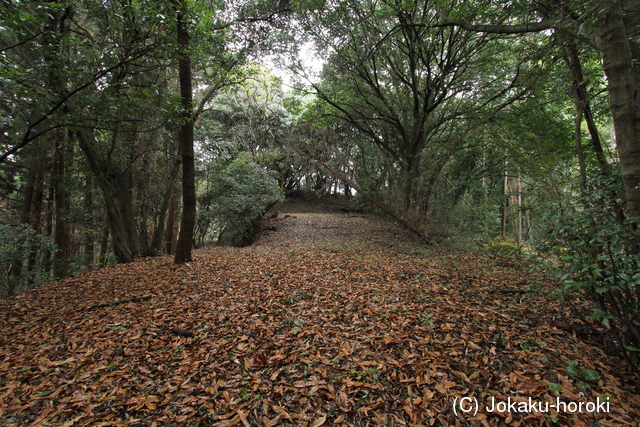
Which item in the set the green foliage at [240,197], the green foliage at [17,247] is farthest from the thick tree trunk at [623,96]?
the green foliage at [240,197]

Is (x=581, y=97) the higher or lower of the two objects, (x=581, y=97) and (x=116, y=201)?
the higher

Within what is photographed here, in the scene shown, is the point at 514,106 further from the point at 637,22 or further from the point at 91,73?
the point at 91,73

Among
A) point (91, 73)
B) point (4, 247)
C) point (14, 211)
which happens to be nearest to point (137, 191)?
point (4, 247)

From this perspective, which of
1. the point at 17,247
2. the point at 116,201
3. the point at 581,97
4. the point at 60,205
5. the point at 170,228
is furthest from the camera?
the point at 170,228

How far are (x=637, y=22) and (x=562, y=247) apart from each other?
2.49 meters

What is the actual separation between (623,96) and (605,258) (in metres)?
1.30

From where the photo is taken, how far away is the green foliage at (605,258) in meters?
2.01

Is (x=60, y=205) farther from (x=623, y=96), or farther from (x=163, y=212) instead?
(x=623, y=96)

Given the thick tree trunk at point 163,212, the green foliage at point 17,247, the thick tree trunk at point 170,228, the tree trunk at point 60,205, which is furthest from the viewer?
the thick tree trunk at point 170,228

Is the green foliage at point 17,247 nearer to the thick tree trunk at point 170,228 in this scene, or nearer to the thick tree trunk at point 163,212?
the thick tree trunk at point 163,212

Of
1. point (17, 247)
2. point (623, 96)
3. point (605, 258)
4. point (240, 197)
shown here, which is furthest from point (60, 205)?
point (623, 96)

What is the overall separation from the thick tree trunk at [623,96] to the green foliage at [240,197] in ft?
31.9

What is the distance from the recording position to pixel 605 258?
210 centimetres

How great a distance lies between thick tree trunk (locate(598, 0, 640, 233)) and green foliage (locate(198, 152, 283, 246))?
31.9ft
